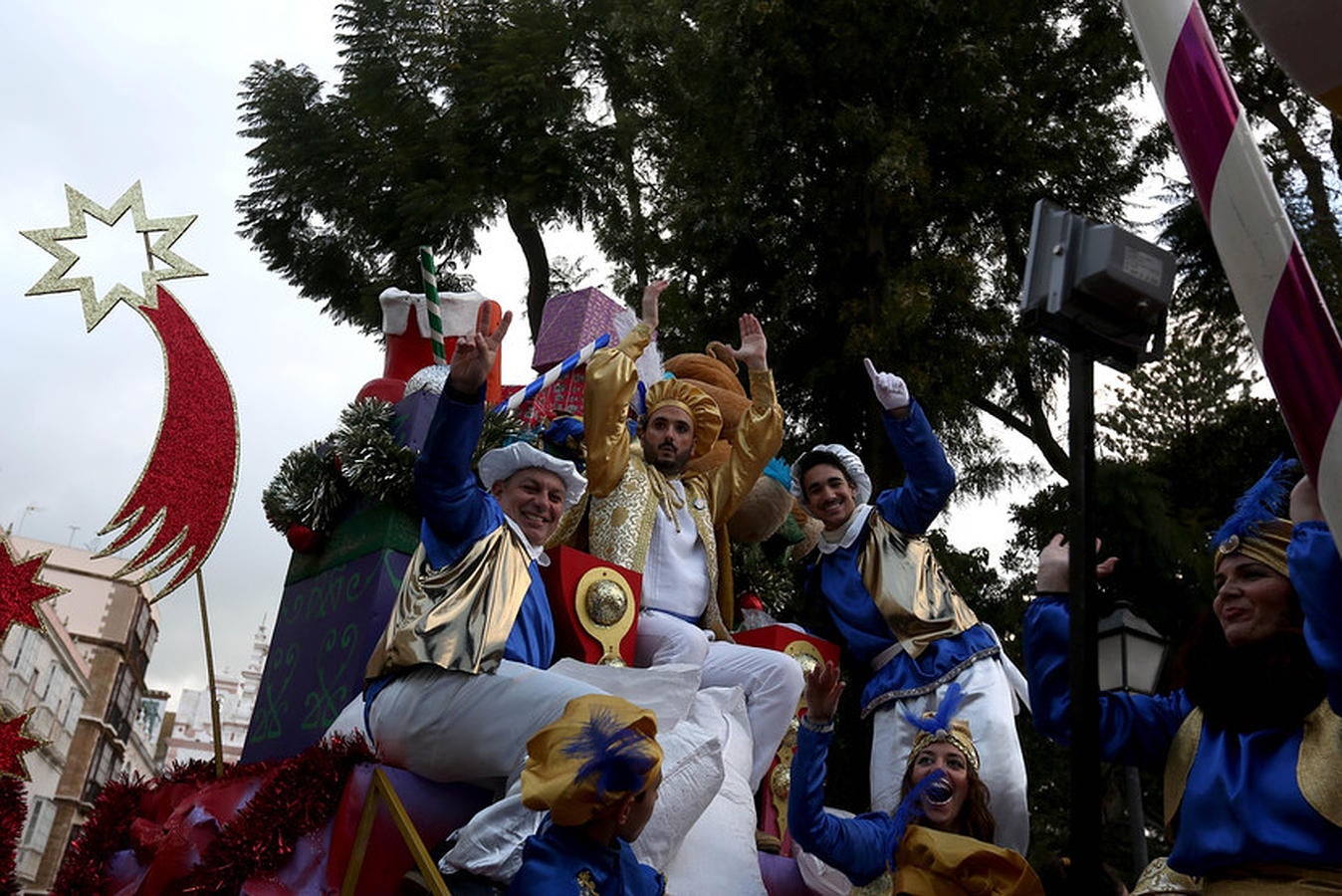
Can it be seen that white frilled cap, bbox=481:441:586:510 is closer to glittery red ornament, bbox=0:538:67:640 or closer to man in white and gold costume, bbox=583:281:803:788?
man in white and gold costume, bbox=583:281:803:788

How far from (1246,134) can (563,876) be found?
2461 mm

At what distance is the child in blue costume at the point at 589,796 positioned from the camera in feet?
11.1

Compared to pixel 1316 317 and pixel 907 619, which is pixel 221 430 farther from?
pixel 1316 317

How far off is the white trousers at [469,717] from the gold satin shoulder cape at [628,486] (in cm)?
174

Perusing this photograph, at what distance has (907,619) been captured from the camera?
17.3 feet

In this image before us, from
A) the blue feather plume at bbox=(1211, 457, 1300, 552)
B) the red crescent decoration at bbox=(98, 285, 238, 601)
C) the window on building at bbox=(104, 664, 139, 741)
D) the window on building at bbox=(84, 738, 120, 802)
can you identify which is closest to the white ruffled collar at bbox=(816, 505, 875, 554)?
the blue feather plume at bbox=(1211, 457, 1300, 552)

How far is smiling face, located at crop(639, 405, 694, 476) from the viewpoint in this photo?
618 cm

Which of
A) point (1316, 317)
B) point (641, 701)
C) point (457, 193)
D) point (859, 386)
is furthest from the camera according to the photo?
point (457, 193)

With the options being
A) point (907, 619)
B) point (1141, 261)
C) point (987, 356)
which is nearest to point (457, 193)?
point (987, 356)

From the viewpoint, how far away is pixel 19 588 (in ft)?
16.5

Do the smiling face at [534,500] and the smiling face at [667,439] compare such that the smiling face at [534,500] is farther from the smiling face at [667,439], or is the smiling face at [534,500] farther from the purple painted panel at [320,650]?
the smiling face at [667,439]

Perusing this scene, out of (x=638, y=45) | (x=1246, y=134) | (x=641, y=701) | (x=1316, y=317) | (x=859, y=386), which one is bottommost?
(x=641, y=701)

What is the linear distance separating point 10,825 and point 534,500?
2197 millimetres

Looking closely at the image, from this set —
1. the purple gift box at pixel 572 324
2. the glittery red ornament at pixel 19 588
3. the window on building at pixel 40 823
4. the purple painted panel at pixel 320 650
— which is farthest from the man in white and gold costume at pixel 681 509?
the window on building at pixel 40 823
